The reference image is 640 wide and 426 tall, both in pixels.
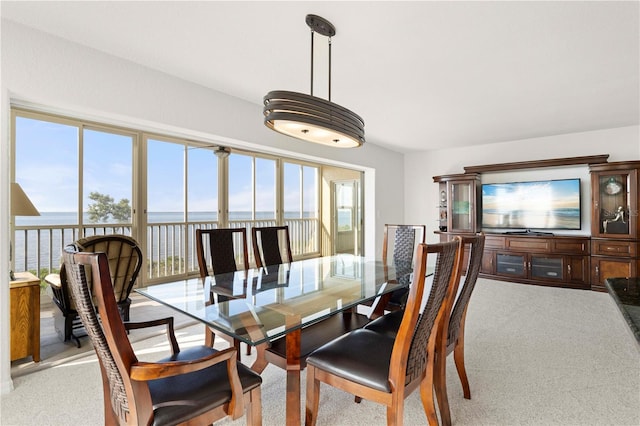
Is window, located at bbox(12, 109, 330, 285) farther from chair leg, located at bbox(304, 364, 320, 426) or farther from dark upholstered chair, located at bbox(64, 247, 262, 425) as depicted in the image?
chair leg, located at bbox(304, 364, 320, 426)

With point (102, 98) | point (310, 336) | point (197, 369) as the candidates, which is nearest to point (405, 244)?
point (310, 336)

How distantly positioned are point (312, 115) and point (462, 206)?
477cm

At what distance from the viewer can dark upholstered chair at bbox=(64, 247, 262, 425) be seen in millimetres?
1055

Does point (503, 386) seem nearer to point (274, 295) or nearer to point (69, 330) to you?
point (274, 295)

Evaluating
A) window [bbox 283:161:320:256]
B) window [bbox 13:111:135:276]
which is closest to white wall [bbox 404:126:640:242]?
window [bbox 283:161:320:256]

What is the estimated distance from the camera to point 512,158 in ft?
18.6

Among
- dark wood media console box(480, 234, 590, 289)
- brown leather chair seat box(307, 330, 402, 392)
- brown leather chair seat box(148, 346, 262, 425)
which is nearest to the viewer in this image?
brown leather chair seat box(148, 346, 262, 425)

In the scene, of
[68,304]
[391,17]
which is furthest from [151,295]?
[391,17]

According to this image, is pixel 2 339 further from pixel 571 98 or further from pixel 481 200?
pixel 481 200

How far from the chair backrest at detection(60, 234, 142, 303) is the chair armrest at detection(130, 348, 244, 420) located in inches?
83.3

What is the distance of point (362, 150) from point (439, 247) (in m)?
Result: 4.43

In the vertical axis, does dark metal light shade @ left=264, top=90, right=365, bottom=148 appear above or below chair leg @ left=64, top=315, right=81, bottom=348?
above

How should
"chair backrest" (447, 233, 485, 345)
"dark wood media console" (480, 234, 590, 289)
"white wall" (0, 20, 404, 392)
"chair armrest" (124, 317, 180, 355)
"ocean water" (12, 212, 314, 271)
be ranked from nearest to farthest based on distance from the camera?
"chair armrest" (124, 317, 180, 355)
"chair backrest" (447, 233, 485, 345)
"white wall" (0, 20, 404, 392)
"ocean water" (12, 212, 314, 271)
"dark wood media console" (480, 234, 590, 289)

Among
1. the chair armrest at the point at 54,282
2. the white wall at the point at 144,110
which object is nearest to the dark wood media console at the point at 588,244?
the white wall at the point at 144,110
